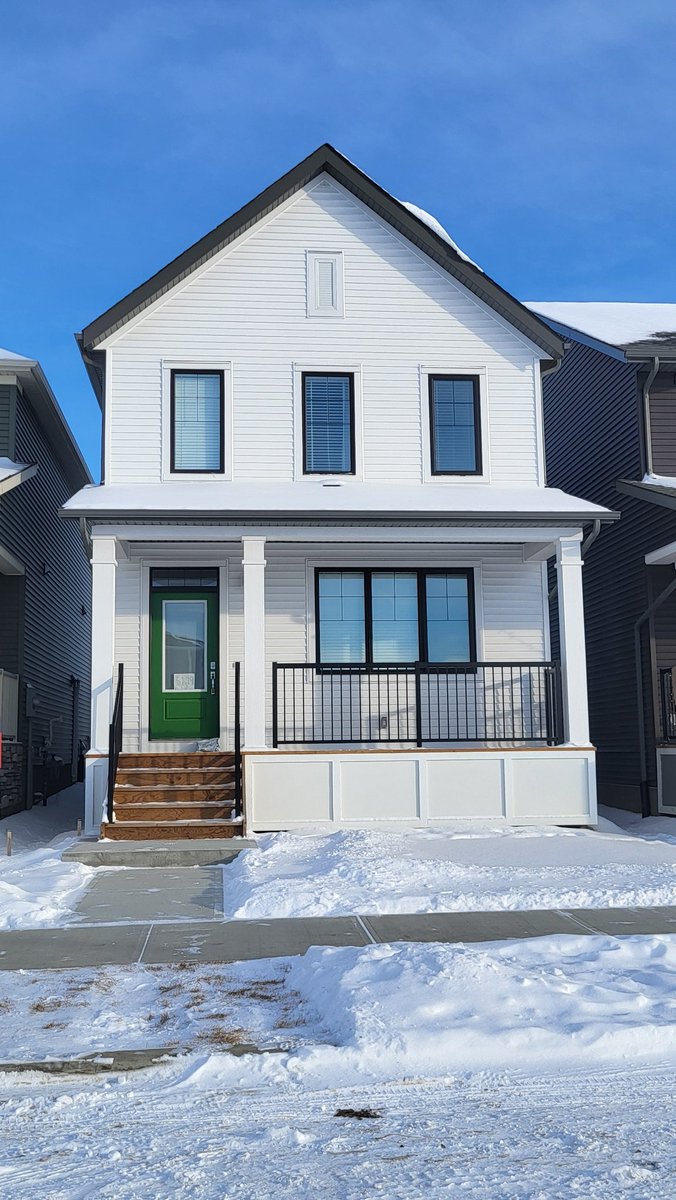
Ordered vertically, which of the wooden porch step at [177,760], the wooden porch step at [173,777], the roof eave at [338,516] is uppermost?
the roof eave at [338,516]

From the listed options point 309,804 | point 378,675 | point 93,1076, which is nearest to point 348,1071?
point 93,1076

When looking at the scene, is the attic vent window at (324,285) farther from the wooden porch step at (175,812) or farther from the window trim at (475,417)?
the wooden porch step at (175,812)

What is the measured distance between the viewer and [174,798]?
465 inches

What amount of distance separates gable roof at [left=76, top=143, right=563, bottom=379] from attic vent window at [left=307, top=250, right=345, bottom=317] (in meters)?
0.88

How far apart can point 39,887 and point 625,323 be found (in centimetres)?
1303

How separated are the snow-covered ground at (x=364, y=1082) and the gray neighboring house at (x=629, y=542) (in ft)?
29.1

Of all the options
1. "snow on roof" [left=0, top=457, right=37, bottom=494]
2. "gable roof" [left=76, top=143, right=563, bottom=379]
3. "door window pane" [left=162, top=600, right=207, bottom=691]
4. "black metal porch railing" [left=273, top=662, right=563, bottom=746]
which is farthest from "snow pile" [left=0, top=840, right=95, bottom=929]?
"gable roof" [left=76, top=143, right=563, bottom=379]

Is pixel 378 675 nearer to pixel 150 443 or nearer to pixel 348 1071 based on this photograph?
pixel 150 443

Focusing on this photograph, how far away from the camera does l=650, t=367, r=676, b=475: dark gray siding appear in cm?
1541

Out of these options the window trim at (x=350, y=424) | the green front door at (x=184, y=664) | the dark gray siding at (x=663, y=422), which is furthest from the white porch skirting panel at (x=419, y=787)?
the dark gray siding at (x=663, y=422)

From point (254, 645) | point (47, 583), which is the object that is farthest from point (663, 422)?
point (47, 583)

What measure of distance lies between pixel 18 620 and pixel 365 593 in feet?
17.6

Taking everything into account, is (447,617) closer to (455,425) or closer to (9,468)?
(455,425)

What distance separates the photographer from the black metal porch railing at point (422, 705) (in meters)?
13.5
